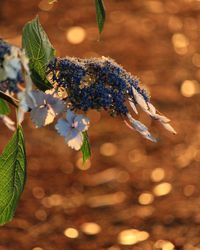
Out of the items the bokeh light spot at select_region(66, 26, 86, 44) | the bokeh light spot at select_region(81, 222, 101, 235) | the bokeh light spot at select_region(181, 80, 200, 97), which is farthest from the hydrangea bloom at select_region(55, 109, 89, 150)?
the bokeh light spot at select_region(66, 26, 86, 44)

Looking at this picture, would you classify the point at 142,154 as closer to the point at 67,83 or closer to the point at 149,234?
the point at 149,234

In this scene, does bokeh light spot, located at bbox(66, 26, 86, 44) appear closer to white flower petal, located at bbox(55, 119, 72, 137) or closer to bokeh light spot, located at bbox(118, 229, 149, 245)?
bokeh light spot, located at bbox(118, 229, 149, 245)

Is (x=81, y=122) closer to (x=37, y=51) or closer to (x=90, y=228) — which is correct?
(x=37, y=51)

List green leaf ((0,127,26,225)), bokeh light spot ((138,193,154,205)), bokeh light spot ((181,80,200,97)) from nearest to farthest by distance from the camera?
green leaf ((0,127,26,225))
bokeh light spot ((138,193,154,205))
bokeh light spot ((181,80,200,97))

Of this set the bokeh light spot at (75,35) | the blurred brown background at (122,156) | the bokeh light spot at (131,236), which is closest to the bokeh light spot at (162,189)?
the blurred brown background at (122,156)

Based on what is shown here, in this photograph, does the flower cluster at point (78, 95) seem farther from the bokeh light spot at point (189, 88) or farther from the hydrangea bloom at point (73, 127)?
the bokeh light spot at point (189, 88)

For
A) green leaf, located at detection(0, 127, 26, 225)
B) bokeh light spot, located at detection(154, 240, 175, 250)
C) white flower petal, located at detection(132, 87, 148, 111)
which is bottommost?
green leaf, located at detection(0, 127, 26, 225)

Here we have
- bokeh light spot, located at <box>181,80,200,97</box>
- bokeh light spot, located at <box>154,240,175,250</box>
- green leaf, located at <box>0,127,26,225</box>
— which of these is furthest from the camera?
bokeh light spot, located at <box>181,80,200,97</box>

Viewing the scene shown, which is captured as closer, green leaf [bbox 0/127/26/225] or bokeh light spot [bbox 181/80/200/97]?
green leaf [bbox 0/127/26/225]
